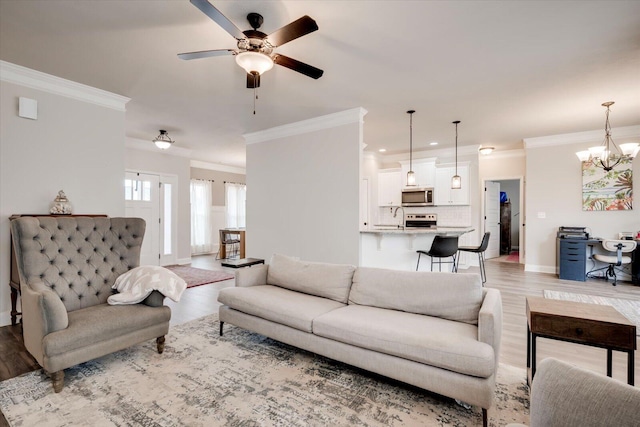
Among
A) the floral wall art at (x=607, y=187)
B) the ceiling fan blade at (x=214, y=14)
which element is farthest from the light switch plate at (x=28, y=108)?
the floral wall art at (x=607, y=187)

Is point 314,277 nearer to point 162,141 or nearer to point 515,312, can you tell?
point 515,312

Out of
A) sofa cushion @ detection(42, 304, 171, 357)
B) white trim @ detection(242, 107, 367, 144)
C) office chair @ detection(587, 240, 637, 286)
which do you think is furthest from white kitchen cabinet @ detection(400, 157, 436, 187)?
sofa cushion @ detection(42, 304, 171, 357)

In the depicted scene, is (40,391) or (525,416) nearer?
(525,416)

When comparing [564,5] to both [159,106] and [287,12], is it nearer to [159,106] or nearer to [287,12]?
[287,12]

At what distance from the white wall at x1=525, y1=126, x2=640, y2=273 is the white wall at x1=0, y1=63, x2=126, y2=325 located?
24.2 feet

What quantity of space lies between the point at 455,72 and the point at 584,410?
3.38 m

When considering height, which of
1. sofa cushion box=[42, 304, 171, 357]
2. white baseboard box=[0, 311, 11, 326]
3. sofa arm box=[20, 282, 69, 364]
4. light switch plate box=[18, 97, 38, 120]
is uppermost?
light switch plate box=[18, 97, 38, 120]

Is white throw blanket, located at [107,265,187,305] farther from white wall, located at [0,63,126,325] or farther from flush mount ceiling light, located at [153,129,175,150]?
flush mount ceiling light, located at [153,129,175,150]

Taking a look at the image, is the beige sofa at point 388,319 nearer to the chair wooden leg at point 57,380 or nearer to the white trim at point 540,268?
the chair wooden leg at point 57,380

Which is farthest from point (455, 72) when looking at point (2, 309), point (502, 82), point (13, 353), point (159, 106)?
point (2, 309)

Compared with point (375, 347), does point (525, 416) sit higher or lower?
lower

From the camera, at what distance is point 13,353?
8.43ft

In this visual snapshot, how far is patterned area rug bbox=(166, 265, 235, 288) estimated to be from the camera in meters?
5.27

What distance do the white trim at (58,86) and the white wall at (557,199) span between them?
7281mm
